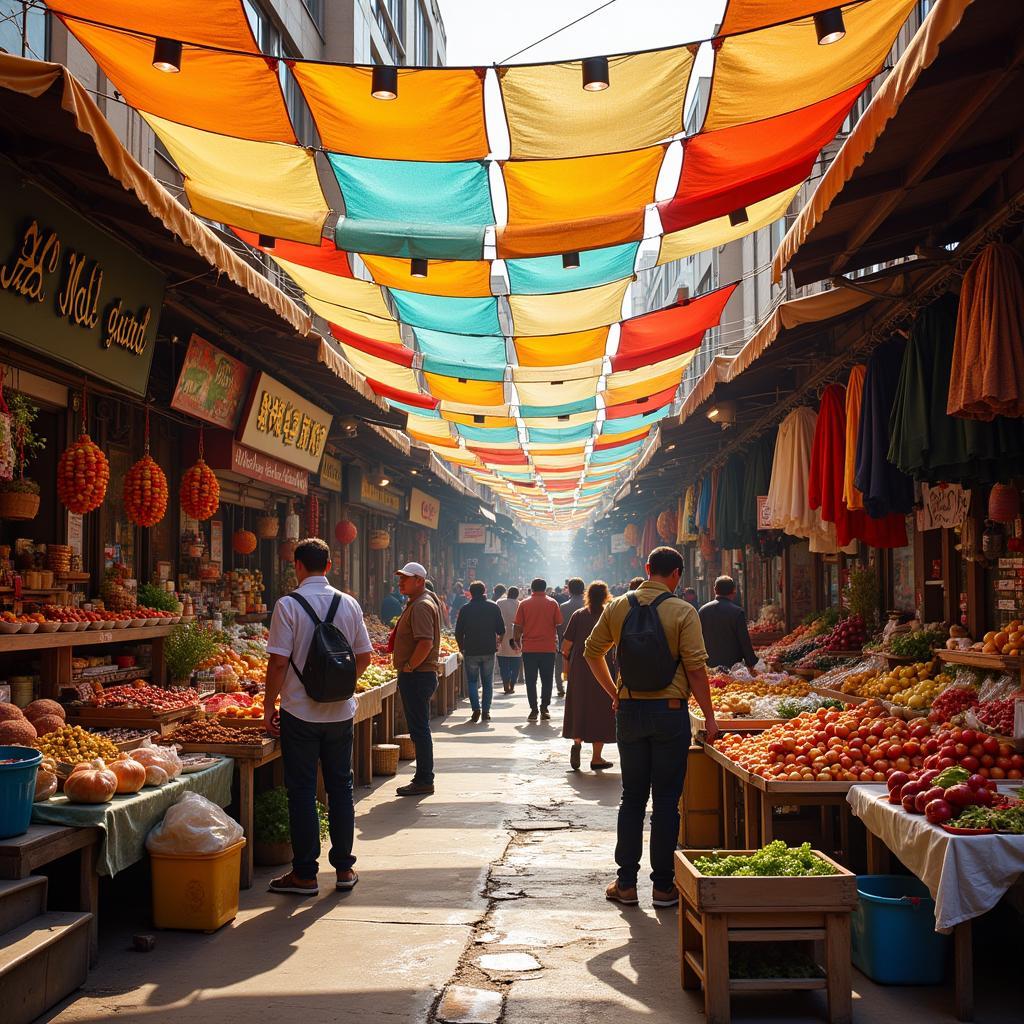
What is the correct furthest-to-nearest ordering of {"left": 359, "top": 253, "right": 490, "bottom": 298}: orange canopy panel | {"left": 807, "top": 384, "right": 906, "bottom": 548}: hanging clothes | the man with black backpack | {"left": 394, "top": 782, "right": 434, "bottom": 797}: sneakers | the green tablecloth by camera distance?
{"left": 394, "top": 782, "right": 434, "bottom": 797}: sneakers, {"left": 807, "top": 384, "right": 906, "bottom": 548}: hanging clothes, {"left": 359, "top": 253, "right": 490, "bottom": 298}: orange canopy panel, the man with black backpack, the green tablecloth

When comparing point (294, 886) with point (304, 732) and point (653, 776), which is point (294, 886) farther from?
point (653, 776)

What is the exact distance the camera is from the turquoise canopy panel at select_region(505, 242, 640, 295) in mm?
9172

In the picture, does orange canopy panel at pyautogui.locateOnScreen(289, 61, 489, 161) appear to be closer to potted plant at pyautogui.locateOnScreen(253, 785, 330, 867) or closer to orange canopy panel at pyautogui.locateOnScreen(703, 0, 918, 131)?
orange canopy panel at pyautogui.locateOnScreen(703, 0, 918, 131)

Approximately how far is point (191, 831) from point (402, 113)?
4321 millimetres

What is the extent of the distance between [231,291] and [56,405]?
5.12 feet

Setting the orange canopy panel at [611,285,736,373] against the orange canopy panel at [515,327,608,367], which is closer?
the orange canopy panel at [611,285,736,373]

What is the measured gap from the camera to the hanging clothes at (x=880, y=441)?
26.1 ft

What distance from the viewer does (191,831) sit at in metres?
5.59

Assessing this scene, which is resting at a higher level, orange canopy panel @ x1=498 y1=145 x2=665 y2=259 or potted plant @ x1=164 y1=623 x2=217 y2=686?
orange canopy panel @ x1=498 y1=145 x2=665 y2=259

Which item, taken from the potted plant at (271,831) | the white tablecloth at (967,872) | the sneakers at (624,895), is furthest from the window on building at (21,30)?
the white tablecloth at (967,872)

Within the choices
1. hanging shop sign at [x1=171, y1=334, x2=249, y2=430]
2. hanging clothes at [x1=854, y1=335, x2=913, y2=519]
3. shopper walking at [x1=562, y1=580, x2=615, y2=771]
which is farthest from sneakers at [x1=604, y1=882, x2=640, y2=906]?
hanging shop sign at [x1=171, y1=334, x2=249, y2=430]

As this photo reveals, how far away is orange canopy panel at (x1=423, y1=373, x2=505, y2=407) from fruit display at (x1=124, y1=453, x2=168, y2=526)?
535 cm

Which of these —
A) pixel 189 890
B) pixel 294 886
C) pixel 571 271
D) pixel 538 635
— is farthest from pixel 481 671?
pixel 189 890

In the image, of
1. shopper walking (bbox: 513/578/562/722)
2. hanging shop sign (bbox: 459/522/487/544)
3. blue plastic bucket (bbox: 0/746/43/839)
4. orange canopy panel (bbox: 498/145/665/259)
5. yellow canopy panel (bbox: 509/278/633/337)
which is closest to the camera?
blue plastic bucket (bbox: 0/746/43/839)
